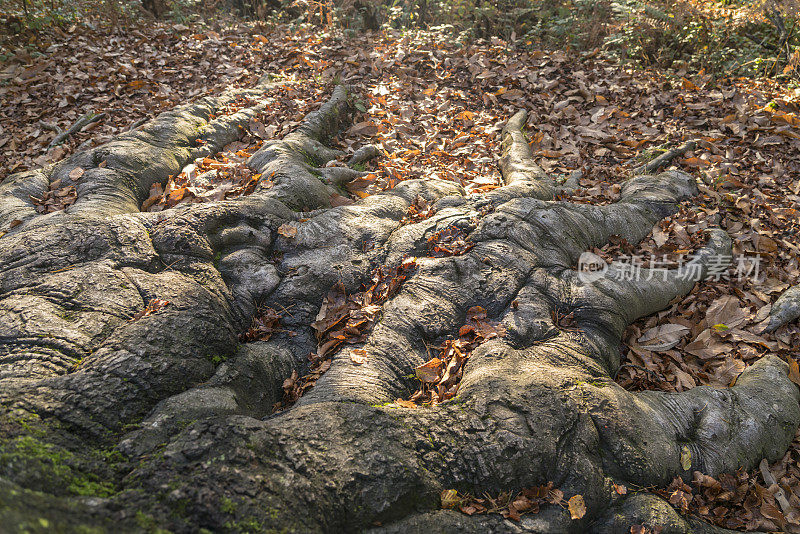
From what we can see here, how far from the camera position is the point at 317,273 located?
11.1ft

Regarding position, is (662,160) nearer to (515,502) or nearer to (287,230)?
(287,230)

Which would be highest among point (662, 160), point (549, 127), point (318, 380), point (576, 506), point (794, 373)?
point (549, 127)

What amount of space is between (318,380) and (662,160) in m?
5.13

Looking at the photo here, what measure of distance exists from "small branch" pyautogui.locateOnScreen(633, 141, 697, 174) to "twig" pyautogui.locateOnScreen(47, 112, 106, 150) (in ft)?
23.3

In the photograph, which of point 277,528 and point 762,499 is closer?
point 277,528

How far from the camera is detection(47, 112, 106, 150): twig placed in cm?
556

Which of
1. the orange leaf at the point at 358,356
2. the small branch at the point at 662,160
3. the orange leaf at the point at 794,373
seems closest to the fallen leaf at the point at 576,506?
the orange leaf at the point at 358,356

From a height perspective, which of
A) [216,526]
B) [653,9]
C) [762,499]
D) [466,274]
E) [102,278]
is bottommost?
[762,499]

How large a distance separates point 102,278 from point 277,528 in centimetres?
194

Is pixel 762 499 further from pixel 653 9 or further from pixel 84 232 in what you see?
pixel 653 9

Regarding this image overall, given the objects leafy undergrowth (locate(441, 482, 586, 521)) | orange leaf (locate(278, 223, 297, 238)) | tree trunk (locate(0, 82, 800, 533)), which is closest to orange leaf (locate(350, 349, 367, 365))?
tree trunk (locate(0, 82, 800, 533))

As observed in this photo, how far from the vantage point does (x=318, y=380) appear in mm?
2723

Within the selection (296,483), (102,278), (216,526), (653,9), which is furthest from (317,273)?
(653,9)

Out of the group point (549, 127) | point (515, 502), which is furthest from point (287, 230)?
point (549, 127)
